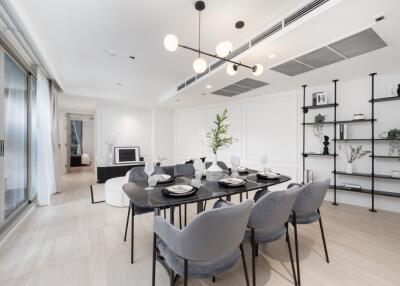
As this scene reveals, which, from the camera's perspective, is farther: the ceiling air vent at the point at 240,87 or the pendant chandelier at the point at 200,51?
the ceiling air vent at the point at 240,87

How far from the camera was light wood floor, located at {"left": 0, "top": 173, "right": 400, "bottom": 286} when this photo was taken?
1.76 m

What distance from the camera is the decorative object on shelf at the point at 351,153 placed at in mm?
3730

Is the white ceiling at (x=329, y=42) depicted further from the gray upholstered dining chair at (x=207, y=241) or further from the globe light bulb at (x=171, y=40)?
the gray upholstered dining chair at (x=207, y=241)

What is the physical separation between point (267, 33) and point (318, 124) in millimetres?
2620

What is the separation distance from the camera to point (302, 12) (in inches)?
79.6

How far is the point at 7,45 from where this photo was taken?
8.62 ft

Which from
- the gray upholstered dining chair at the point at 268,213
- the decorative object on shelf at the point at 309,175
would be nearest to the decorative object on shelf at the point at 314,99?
the decorative object on shelf at the point at 309,175

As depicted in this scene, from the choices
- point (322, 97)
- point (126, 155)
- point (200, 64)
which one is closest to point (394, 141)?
point (322, 97)

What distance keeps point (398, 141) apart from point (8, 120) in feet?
20.7

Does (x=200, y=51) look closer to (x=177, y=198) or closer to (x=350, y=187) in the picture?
(x=177, y=198)

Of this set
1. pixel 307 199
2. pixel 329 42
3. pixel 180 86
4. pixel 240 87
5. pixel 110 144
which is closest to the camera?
pixel 307 199

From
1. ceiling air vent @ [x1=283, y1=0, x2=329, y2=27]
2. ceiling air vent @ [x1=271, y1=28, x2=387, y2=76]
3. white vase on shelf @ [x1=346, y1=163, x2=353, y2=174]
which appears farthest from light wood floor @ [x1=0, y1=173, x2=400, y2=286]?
ceiling air vent @ [x1=283, y1=0, x2=329, y2=27]

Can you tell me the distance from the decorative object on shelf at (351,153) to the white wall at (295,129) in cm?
9

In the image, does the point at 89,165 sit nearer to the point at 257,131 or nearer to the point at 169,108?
the point at 169,108
